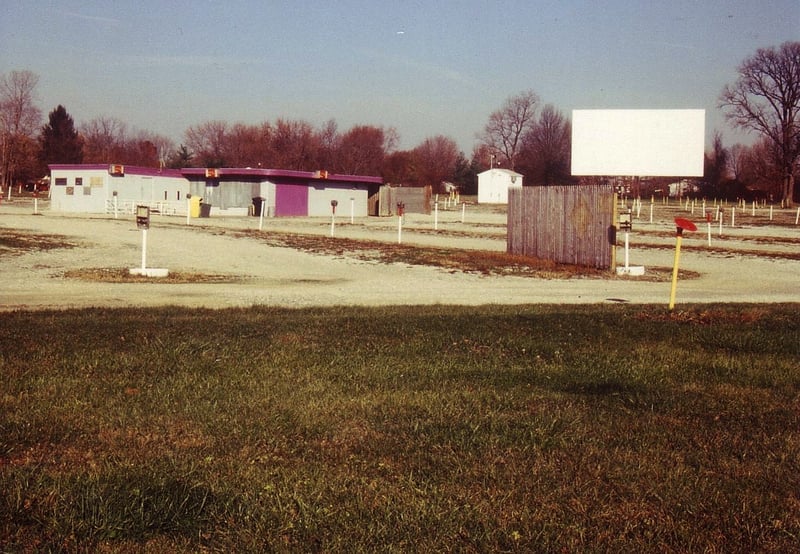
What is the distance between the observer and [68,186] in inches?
2127

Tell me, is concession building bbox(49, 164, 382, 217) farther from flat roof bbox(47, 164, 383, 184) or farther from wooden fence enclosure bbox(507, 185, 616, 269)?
wooden fence enclosure bbox(507, 185, 616, 269)

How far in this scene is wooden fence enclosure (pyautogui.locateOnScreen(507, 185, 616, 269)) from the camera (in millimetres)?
21531

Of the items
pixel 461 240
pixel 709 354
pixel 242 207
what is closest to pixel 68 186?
pixel 242 207

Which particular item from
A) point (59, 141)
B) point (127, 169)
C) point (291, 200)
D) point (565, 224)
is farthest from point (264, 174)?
point (59, 141)

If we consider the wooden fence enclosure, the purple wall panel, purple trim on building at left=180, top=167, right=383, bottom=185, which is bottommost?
the wooden fence enclosure

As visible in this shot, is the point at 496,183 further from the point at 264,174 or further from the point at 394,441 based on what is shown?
the point at 394,441

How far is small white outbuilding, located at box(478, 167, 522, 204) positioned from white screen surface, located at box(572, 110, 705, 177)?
155ft

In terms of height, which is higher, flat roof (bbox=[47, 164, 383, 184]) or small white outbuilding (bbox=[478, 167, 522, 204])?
small white outbuilding (bbox=[478, 167, 522, 204])

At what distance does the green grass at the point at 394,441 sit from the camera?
12.5ft

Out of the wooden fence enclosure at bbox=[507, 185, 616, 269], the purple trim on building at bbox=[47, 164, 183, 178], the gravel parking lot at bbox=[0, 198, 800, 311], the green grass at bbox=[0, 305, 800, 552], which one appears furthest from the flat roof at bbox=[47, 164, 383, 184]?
the green grass at bbox=[0, 305, 800, 552]

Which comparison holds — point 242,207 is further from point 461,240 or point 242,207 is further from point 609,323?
point 609,323

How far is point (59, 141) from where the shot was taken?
297 ft

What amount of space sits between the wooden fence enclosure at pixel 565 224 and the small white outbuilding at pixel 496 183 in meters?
64.3

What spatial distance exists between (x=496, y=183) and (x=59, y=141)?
45042 mm
